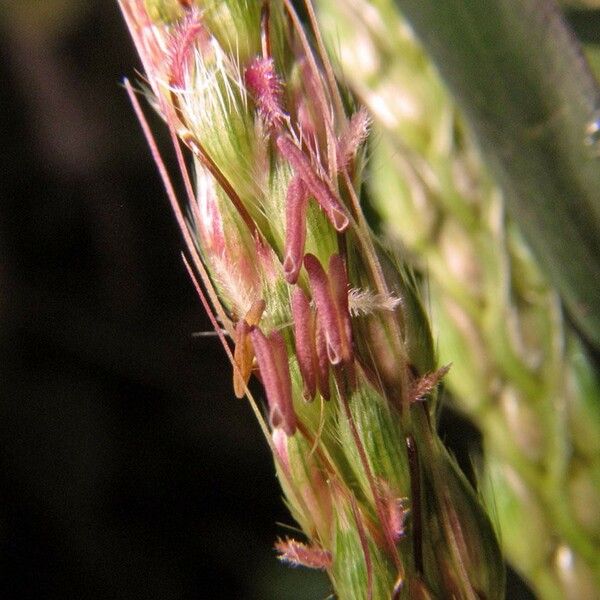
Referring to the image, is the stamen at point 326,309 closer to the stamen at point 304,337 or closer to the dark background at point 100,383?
the stamen at point 304,337

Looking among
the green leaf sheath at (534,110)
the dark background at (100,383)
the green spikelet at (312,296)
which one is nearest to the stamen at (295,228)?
the green spikelet at (312,296)

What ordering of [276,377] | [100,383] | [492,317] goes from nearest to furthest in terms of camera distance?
[276,377]
[492,317]
[100,383]

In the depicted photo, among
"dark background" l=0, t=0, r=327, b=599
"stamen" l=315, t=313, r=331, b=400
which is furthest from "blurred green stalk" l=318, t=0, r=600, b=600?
"dark background" l=0, t=0, r=327, b=599

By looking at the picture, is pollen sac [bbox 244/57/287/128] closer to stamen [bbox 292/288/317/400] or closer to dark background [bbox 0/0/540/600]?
stamen [bbox 292/288/317/400]

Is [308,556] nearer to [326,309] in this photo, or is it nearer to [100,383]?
[326,309]

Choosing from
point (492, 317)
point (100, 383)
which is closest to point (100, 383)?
point (100, 383)
